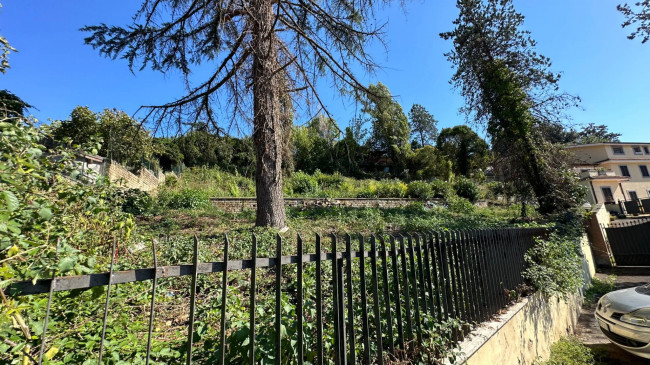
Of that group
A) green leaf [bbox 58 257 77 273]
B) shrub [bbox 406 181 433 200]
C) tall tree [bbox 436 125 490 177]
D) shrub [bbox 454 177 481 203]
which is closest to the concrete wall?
green leaf [bbox 58 257 77 273]

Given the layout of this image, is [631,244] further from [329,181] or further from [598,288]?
[329,181]

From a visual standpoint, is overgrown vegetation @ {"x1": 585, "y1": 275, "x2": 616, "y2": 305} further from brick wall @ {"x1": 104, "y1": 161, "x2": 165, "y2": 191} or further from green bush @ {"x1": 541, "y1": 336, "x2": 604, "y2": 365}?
brick wall @ {"x1": 104, "y1": 161, "x2": 165, "y2": 191}

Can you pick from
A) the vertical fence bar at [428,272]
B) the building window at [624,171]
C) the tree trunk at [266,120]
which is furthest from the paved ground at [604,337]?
the building window at [624,171]

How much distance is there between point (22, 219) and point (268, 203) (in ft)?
17.5

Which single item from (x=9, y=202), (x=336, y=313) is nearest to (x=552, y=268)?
(x=336, y=313)

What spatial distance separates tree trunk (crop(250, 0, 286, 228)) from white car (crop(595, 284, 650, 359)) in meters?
6.29

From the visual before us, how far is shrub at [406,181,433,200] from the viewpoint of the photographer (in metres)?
16.7

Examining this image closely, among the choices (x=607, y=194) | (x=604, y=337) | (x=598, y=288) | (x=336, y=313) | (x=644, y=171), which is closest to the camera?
(x=336, y=313)

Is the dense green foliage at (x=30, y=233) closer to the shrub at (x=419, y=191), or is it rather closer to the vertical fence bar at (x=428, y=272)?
the vertical fence bar at (x=428, y=272)

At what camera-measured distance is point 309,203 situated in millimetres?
13508

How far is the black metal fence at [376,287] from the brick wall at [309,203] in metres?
8.58

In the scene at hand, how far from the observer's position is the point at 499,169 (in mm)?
12438

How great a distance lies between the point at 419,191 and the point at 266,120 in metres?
13.0

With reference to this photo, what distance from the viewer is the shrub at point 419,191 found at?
16.7m
